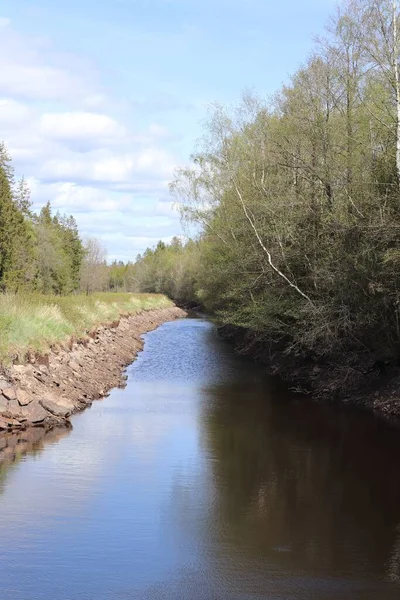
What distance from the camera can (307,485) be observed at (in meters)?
11.3

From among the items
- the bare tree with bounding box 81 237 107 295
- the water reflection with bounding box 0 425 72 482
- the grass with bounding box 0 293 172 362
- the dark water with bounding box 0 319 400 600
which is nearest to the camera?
the dark water with bounding box 0 319 400 600

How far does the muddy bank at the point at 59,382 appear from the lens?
47.8 feet

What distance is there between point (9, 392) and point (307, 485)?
7.20m

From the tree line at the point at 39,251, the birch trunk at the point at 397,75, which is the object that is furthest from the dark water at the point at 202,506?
the tree line at the point at 39,251

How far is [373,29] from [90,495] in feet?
47.8

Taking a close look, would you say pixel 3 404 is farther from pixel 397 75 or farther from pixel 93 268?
pixel 93 268

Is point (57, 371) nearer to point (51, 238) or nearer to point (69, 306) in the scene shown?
point (69, 306)

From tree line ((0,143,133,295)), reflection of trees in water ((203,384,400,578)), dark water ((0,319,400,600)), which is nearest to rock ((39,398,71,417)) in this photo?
dark water ((0,319,400,600))

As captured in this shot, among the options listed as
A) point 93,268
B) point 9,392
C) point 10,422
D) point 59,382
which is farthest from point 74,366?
point 93,268

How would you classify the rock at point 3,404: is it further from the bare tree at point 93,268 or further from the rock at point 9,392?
the bare tree at point 93,268

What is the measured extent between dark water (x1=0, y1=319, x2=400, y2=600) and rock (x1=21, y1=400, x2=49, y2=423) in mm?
666

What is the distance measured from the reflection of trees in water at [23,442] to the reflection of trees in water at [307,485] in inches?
135

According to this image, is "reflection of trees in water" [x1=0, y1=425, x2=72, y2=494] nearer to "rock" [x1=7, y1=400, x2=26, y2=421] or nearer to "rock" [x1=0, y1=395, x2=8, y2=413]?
"rock" [x1=7, y1=400, x2=26, y2=421]

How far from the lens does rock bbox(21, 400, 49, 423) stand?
14.6m
